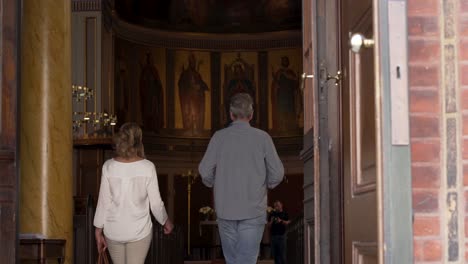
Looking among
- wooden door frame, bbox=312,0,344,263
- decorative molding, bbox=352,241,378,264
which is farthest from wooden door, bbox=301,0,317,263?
decorative molding, bbox=352,241,378,264

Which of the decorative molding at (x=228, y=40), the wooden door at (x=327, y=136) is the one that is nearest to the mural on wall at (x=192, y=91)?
the decorative molding at (x=228, y=40)

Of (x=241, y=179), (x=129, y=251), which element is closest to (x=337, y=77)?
(x=241, y=179)

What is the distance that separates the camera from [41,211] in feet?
29.4

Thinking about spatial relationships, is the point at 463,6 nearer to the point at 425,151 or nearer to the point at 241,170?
the point at 425,151

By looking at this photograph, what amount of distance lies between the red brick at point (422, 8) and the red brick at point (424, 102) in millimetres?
274

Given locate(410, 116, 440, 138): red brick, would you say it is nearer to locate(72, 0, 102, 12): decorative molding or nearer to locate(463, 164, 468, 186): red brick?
locate(463, 164, 468, 186): red brick

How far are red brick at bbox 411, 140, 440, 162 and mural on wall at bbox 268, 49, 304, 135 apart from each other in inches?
846

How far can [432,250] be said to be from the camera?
3.15m

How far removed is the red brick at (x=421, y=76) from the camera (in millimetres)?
3201

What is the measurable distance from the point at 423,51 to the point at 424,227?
1.95 feet

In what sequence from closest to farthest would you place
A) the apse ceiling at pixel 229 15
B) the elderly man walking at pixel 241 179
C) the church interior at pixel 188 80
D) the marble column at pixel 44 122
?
the elderly man walking at pixel 241 179
the marble column at pixel 44 122
the church interior at pixel 188 80
the apse ceiling at pixel 229 15

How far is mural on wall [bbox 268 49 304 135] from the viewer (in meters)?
24.8

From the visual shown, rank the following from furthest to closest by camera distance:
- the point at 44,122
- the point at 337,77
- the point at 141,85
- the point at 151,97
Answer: the point at 151,97, the point at 141,85, the point at 44,122, the point at 337,77

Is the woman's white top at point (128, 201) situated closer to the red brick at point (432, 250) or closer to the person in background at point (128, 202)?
the person in background at point (128, 202)
